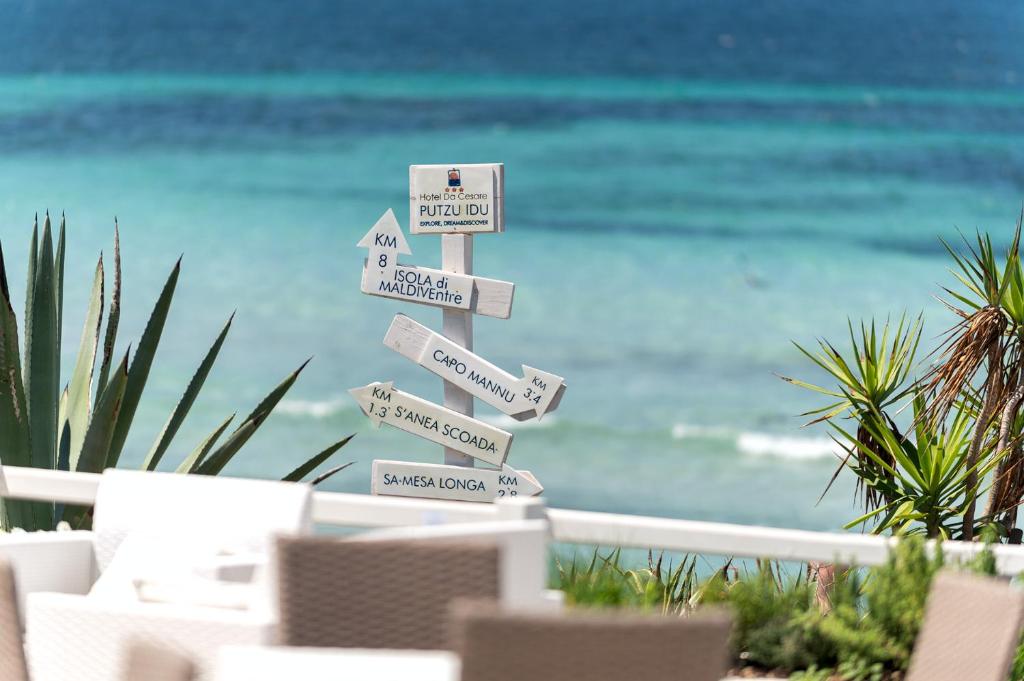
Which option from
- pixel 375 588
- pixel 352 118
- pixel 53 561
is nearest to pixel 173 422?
pixel 53 561

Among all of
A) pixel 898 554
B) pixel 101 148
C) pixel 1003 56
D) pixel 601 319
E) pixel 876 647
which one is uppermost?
pixel 1003 56

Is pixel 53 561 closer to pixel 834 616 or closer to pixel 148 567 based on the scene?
pixel 148 567

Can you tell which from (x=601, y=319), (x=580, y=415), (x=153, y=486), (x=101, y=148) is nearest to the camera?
(x=153, y=486)

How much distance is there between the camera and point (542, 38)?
Answer: 2531 cm

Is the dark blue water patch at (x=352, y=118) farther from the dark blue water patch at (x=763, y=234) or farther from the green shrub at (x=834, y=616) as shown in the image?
the green shrub at (x=834, y=616)

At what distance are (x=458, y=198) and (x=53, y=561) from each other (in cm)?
208

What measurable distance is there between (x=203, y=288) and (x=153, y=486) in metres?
18.0

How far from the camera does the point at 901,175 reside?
2272 centimetres

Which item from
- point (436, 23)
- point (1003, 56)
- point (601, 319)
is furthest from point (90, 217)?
point (1003, 56)

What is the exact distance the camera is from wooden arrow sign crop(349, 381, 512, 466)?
4727 mm

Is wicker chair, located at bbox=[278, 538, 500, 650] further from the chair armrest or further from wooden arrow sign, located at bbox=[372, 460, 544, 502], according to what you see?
wooden arrow sign, located at bbox=[372, 460, 544, 502]

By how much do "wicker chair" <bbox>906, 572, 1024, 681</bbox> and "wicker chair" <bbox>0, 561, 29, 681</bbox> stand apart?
1934 mm

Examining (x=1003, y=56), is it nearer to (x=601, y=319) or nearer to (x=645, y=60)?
(x=645, y=60)

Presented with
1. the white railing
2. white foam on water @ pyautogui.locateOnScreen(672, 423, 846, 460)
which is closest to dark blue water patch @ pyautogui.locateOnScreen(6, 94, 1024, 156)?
white foam on water @ pyautogui.locateOnScreen(672, 423, 846, 460)
